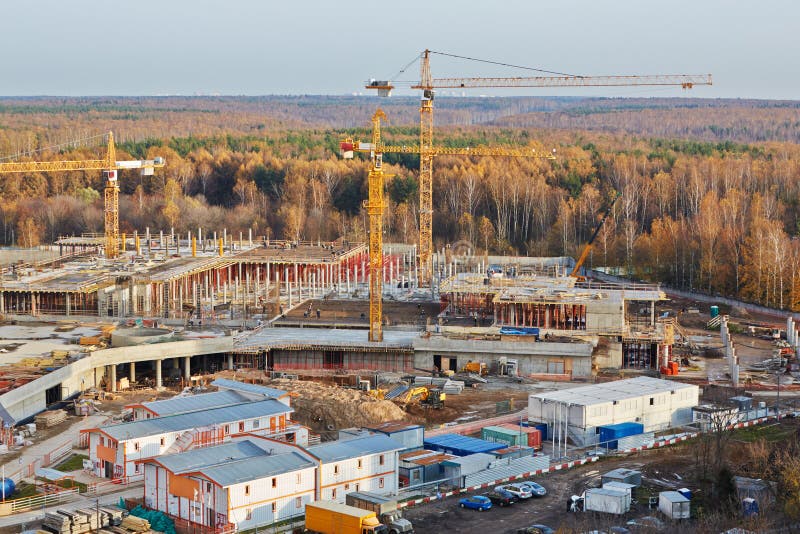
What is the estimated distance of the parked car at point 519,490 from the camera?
21.9 meters

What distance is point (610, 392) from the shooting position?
2819cm

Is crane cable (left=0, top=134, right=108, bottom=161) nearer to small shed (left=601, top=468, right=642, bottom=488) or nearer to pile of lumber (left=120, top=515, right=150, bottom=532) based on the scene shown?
pile of lumber (left=120, top=515, right=150, bottom=532)

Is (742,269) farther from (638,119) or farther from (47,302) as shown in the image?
(638,119)

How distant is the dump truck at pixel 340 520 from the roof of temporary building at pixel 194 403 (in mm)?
6016

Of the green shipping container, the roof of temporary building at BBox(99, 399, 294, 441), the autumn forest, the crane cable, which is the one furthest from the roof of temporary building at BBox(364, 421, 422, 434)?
the crane cable

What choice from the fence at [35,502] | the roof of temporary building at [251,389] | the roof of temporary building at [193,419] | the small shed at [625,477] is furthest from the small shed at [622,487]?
the fence at [35,502]

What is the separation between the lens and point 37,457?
25344 millimetres

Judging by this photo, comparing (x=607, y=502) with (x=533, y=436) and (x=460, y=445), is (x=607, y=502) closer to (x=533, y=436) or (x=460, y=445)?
(x=460, y=445)

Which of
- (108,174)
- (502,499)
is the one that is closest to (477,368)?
(502,499)

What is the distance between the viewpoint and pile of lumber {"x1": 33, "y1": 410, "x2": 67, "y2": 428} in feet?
91.6

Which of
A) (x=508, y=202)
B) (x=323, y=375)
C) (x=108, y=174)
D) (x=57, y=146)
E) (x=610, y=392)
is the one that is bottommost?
(x=323, y=375)

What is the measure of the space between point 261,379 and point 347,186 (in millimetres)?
38877

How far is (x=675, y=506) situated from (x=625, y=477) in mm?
1981

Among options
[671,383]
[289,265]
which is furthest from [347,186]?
[671,383]
